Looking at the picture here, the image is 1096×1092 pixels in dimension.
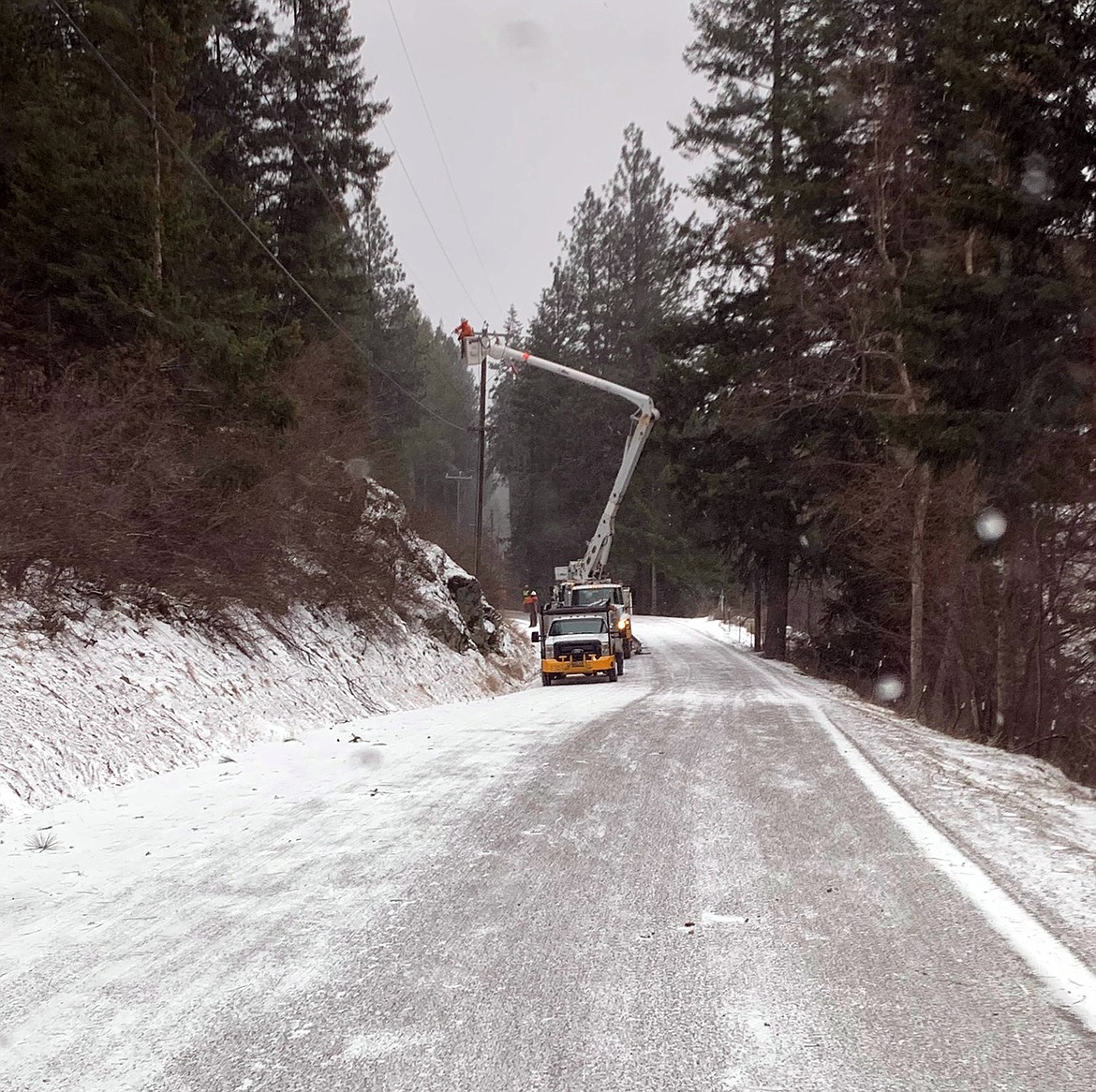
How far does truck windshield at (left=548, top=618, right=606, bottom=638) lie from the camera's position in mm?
23625

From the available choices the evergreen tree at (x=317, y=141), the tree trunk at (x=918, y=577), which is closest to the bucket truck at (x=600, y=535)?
the evergreen tree at (x=317, y=141)

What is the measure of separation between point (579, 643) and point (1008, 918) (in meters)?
18.7

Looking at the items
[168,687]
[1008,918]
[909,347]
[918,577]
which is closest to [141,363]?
[168,687]

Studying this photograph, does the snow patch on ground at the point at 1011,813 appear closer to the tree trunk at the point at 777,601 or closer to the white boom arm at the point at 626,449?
the white boom arm at the point at 626,449

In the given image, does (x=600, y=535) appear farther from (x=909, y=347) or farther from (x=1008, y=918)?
(x=1008, y=918)

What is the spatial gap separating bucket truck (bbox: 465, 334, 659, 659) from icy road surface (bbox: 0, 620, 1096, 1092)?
18454 millimetres

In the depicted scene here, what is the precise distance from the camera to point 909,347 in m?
12.8

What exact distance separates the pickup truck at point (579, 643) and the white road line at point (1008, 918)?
609 inches

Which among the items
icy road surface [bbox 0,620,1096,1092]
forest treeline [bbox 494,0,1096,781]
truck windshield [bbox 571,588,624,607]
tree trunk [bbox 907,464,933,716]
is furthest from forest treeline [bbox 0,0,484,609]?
tree trunk [bbox 907,464,933,716]

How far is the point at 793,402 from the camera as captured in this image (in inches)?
854

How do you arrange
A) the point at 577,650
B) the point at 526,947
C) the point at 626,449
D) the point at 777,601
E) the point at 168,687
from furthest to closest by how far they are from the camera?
the point at 777,601
the point at 626,449
the point at 577,650
the point at 168,687
the point at 526,947

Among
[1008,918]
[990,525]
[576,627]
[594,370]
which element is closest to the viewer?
[1008,918]

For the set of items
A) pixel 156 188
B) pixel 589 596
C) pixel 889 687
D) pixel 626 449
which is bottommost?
pixel 889 687

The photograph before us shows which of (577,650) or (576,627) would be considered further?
(576,627)
